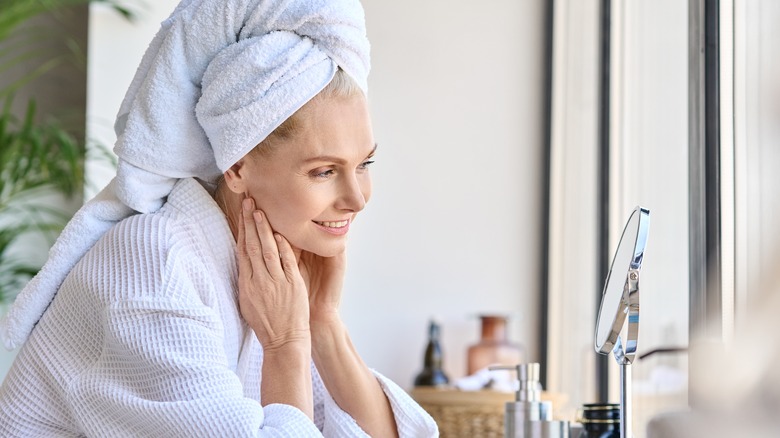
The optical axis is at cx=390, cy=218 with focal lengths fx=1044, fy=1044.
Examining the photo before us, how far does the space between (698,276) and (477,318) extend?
56.1 inches

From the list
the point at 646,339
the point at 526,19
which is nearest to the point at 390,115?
the point at 526,19

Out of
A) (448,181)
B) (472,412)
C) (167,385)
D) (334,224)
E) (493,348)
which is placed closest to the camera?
(167,385)

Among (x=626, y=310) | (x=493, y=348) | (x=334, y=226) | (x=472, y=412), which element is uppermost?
(x=334, y=226)

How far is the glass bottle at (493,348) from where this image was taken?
9.62ft

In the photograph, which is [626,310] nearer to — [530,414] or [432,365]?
[530,414]

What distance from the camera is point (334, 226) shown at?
139 cm

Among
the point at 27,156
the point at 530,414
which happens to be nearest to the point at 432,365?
the point at 27,156

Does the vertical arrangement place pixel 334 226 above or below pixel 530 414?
above

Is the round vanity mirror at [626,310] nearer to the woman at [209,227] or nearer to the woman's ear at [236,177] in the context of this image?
the woman at [209,227]

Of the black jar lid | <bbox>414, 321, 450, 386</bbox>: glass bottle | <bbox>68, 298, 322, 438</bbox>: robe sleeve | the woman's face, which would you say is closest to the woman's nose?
the woman's face

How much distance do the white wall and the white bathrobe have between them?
1789mm

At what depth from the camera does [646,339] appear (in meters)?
2.20

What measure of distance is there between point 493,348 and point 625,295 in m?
1.77

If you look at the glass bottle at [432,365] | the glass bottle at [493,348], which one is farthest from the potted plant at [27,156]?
the glass bottle at [493,348]
